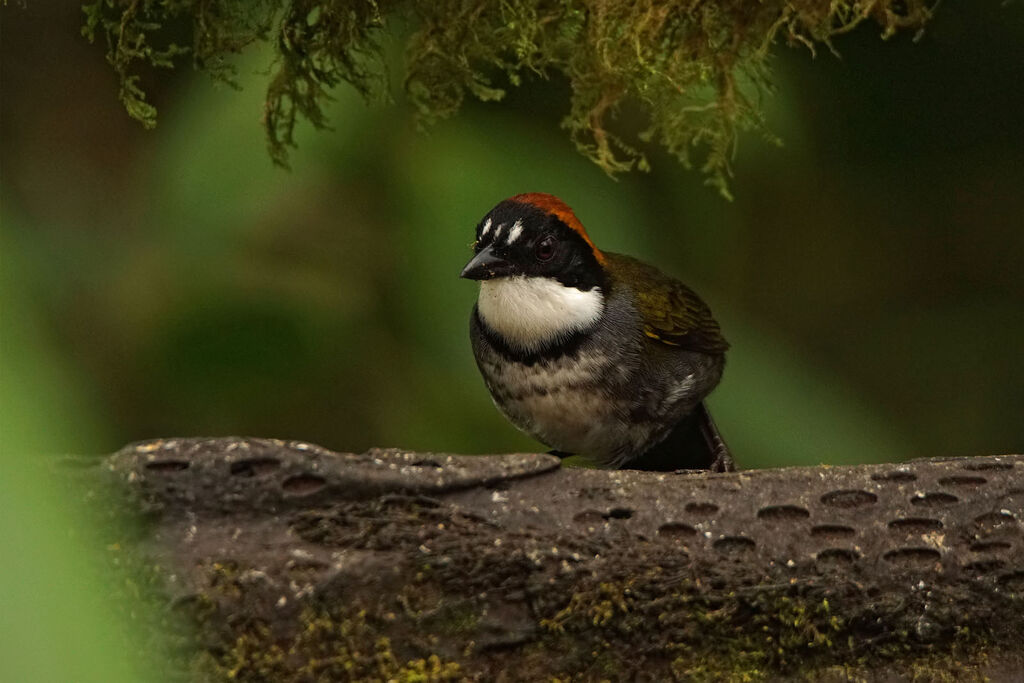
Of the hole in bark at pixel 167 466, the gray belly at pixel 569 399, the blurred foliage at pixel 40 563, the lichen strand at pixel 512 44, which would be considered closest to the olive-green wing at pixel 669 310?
the gray belly at pixel 569 399

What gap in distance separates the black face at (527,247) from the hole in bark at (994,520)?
4.82 ft

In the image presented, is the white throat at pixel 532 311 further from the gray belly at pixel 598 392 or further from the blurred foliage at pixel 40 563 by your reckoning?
the blurred foliage at pixel 40 563

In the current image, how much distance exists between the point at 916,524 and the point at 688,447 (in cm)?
160

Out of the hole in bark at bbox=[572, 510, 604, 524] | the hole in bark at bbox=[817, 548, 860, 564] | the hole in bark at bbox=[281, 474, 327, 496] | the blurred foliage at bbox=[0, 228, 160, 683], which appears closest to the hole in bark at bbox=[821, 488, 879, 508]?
the hole in bark at bbox=[817, 548, 860, 564]

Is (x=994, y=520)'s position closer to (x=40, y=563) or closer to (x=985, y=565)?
(x=985, y=565)

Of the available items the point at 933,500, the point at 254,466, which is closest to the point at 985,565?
the point at 933,500

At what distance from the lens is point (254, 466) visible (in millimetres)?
1854

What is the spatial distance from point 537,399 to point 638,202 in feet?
2.99

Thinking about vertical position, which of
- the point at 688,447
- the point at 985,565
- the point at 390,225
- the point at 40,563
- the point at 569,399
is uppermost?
the point at 40,563

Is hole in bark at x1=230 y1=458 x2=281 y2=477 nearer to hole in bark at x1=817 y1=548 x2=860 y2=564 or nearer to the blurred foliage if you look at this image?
hole in bark at x1=817 y1=548 x2=860 y2=564

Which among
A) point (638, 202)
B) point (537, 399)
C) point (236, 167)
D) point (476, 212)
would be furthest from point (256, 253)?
point (638, 202)

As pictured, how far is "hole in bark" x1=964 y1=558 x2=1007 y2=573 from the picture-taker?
2012mm

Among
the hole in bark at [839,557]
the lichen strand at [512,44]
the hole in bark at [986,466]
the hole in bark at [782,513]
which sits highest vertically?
the lichen strand at [512,44]

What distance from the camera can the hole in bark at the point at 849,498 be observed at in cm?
210
